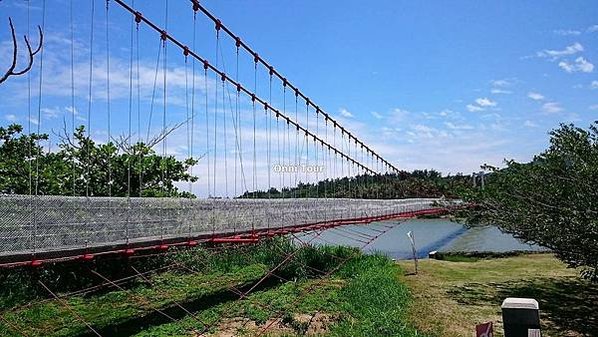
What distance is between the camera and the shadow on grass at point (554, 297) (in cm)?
737

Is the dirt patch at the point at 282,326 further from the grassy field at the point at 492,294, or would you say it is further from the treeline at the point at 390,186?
the treeline at the point at 390,186

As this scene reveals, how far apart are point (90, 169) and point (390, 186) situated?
64.1 feet

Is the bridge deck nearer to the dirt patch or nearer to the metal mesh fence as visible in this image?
the metal mesh fence

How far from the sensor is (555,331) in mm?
7016

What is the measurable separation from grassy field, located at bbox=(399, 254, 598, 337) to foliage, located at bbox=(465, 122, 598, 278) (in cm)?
72

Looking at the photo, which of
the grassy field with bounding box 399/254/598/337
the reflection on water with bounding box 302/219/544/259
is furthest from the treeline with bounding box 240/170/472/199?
the grassy field with bounding box 399/254/598/337

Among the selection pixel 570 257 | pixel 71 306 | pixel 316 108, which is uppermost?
pixel 316 108

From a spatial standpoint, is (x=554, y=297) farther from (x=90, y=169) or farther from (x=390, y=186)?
(x=390, y=186)

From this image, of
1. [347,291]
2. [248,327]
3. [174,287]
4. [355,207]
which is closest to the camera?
[248,327]

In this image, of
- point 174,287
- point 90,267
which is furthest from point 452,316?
point 90,267

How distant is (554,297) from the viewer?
9133 mm

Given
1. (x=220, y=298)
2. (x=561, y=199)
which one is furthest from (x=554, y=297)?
(x=220, y=298)

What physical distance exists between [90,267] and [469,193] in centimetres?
842

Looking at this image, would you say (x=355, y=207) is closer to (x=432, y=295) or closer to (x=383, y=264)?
(x=383, y=264)
